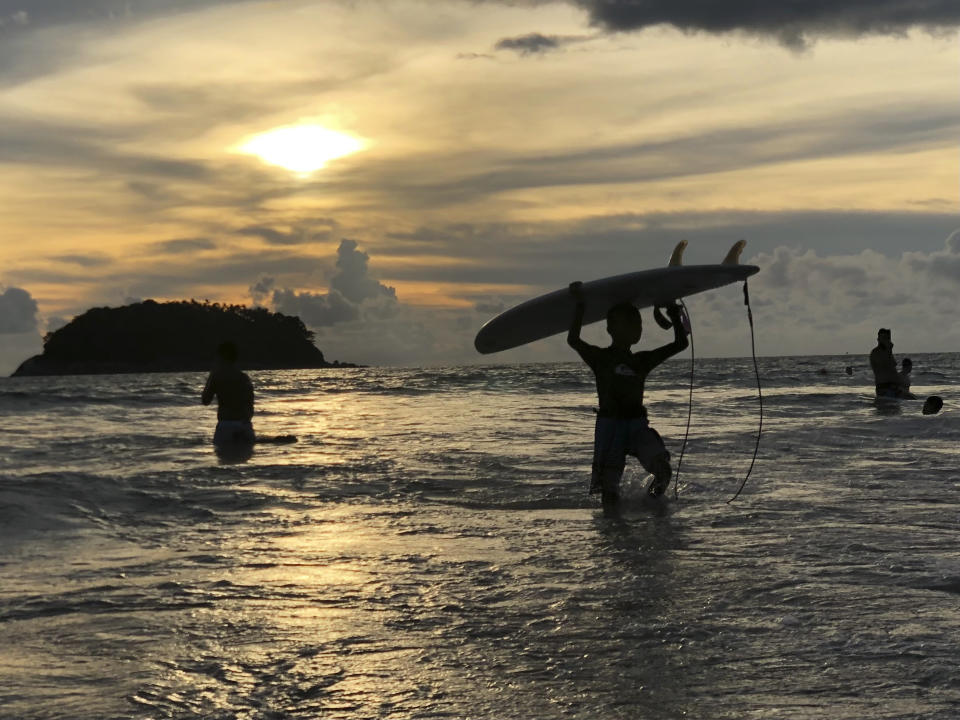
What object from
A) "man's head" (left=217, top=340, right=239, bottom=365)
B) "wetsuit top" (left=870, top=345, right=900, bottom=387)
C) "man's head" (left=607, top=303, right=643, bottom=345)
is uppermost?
"man's head" (left=607, top=303, right=643, bottom=345)

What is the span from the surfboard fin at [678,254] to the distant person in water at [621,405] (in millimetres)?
884

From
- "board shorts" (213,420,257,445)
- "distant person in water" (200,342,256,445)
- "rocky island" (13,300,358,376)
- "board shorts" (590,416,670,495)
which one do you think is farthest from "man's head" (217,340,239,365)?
"rocky island" (13,300,358,376)

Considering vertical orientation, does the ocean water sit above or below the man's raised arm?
below

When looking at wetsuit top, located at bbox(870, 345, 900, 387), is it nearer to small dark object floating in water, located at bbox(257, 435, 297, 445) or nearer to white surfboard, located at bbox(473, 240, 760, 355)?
small dark object floating in water, located at bbox(257, 435, 297, 445)

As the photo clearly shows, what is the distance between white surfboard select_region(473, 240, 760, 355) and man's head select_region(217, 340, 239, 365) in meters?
5.00

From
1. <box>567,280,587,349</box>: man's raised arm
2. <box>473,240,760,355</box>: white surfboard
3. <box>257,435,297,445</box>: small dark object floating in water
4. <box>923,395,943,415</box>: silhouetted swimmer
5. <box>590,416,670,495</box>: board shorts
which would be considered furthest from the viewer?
<box>923,395,943,415</box>: silhouetted swimmer

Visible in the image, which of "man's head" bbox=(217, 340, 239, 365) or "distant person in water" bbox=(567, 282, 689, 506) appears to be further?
"man's head" bbox=(217, 340, 239, 365)

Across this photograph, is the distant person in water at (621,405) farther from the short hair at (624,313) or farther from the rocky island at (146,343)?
the rocky island at (146,343)

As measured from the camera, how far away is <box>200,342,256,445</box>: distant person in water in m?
13.8

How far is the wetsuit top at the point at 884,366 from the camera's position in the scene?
23.6 metres

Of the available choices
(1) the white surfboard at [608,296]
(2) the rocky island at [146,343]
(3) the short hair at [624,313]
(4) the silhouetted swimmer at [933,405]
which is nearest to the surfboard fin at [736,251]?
(1) the white surfboard at [608,296]

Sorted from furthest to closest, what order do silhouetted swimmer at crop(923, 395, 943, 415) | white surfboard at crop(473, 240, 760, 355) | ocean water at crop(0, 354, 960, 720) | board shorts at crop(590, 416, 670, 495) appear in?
silhouetted swimmer at crop(923, 395, 943, 415), white surfboard at crop(473, 240, 760, 355), board shorts at crop(590, 416, 670, 495), ocean water at crop(0, 354, 960, 720)

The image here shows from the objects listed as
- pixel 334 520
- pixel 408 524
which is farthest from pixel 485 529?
pixel 334 520

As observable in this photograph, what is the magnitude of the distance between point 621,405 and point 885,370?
18030 millimetres
